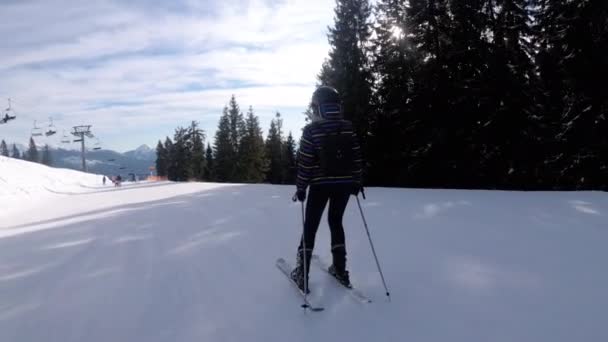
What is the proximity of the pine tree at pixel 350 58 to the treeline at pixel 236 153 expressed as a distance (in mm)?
25869

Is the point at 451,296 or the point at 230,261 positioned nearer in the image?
the point at 451,296

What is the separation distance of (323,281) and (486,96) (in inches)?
733

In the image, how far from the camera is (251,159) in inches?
2391

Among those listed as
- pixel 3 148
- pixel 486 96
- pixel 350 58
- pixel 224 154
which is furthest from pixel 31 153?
pixel 486 96

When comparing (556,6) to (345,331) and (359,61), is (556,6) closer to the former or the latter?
(359,61)

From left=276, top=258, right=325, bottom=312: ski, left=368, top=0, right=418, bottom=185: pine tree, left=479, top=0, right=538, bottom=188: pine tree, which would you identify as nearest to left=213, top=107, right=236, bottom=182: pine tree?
left=368, top=0, right=418, bottom=185: pine tree

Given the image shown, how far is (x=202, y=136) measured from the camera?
78.8 m

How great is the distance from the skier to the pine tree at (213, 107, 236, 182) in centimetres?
5636

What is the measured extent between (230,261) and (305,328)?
2.31 m

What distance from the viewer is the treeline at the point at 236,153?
60281mm

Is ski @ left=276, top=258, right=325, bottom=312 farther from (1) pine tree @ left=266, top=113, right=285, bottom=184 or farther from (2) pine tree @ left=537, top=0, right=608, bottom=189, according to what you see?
(1) pine tree @ left=266, top=113, right=285, bottom=184

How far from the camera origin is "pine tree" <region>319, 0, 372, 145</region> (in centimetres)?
2686

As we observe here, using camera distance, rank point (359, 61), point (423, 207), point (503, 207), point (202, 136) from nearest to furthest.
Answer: point (503, 207) < point (423, 207) < point (359, 61) < point (202, 136)

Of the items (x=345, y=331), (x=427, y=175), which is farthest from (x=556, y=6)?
(x=345, y=331)
